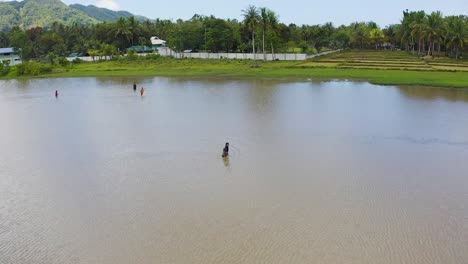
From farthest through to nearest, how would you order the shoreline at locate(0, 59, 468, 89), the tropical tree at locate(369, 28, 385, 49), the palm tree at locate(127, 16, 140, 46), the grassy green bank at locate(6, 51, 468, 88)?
the palm tree at locate(127, 16, 140, 46)
the tropical tree at locate(369, 28, 385, 49)
the grassy green bank at locate(6, 51, 468, 88)
the shoreline at locate(0, 59, 468, 89)

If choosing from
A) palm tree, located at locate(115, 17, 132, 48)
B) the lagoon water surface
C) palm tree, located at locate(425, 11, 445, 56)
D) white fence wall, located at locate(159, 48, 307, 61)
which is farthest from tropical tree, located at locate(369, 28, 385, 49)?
the lagoon water surface

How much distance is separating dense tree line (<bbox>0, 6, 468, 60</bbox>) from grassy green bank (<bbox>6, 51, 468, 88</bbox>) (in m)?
6.82

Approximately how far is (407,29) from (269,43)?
2472 centimetres

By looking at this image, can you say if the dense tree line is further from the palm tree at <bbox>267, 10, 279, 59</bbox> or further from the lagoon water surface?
the lagoon water surface

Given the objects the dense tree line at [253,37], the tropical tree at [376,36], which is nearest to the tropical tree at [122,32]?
the dense tree line at [253,37]

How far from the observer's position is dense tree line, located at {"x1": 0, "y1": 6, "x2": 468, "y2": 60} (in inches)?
2884

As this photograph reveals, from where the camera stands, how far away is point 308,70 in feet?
203

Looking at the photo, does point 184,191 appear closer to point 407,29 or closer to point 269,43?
point 269,43

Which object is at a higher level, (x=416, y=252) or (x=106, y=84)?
(x=106, y=84)

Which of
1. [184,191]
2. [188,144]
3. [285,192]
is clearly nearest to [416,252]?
[285,192]

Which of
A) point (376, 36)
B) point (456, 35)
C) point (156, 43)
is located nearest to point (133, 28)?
point (156, 43)

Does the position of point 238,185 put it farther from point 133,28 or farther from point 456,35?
point 133,28

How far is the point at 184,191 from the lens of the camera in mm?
17422

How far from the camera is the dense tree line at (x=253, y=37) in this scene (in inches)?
2884
